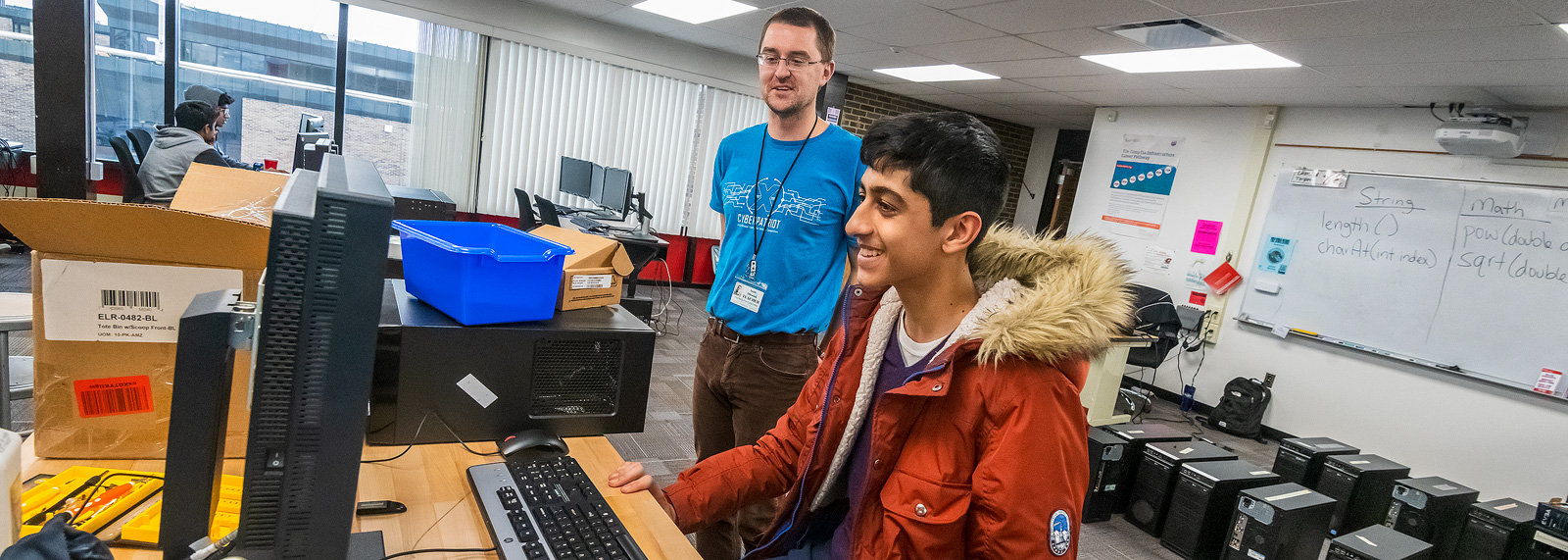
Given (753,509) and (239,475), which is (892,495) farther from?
(239,475)

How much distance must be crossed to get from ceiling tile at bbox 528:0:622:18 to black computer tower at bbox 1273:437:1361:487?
4865mm

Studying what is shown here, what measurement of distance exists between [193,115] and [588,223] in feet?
7.29

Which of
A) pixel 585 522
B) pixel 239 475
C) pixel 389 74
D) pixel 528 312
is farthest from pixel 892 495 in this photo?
pixel 389 74

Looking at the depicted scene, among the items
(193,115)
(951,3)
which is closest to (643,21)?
(951,3)

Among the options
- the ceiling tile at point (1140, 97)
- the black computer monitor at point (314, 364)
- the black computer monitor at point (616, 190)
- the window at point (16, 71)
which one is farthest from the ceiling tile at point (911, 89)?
the window at point (16, 71)

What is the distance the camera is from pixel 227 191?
1.21 metres

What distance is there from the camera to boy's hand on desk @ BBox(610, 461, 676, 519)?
113 cm

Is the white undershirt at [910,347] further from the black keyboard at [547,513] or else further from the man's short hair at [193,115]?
the man's short hair at [193,115]

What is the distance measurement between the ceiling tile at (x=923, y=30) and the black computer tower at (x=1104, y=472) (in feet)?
7.34

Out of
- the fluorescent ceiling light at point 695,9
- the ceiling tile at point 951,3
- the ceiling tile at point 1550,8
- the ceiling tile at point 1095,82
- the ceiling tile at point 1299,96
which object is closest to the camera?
the ceiling tile at point 1550,8

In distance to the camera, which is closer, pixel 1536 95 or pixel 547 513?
pixel 547 513

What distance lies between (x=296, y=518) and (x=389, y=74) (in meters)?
5.78

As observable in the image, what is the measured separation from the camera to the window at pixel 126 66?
4.77 m

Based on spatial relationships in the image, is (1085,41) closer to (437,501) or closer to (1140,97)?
A: (1140,97)
